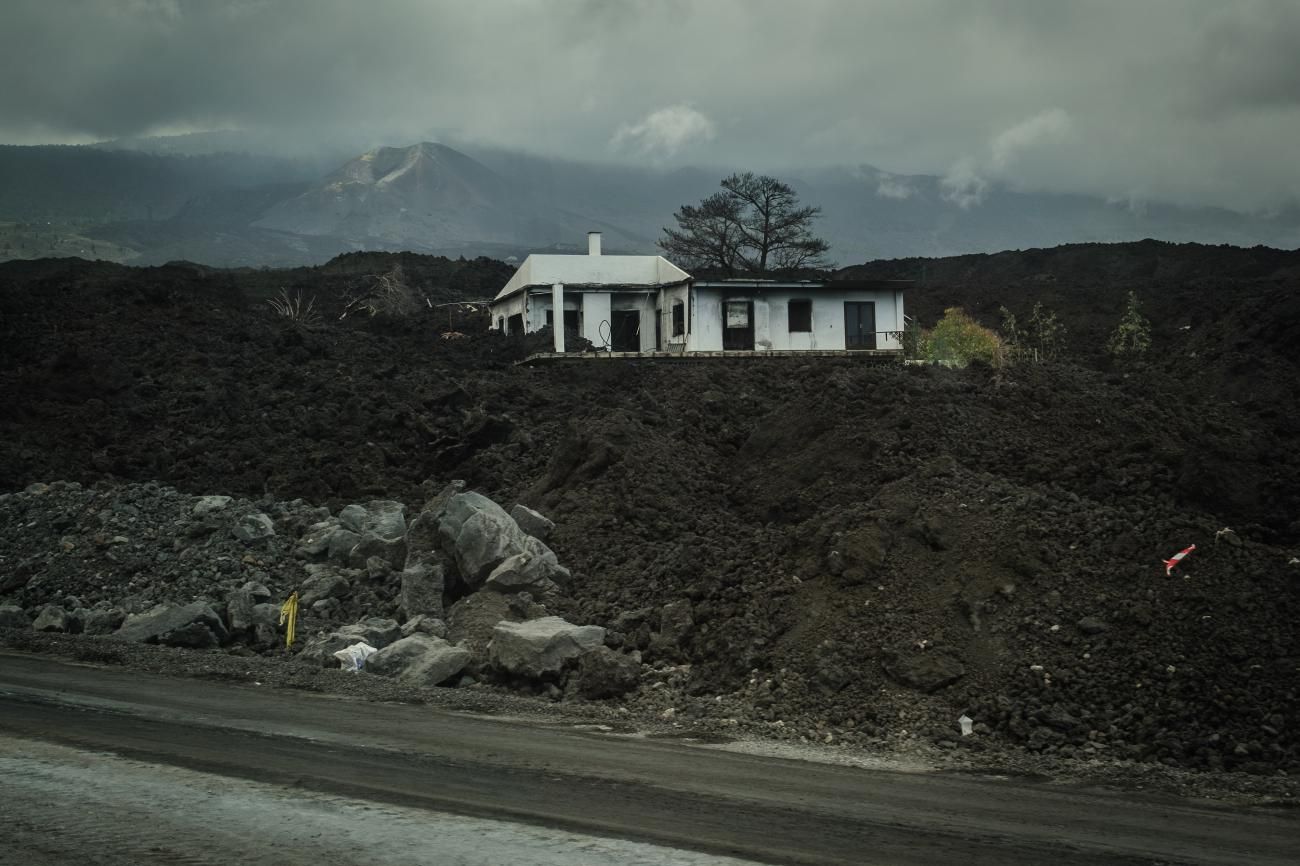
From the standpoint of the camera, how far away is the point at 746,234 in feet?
231

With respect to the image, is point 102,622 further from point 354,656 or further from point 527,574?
point 527,574

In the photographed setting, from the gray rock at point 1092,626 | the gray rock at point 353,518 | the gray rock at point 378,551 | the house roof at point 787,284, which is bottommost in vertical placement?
the gray rock at point 1092,626

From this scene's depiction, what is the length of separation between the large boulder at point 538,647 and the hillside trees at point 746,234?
185 ft

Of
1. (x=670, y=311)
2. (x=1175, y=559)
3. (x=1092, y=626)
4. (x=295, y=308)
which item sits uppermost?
(x=295, y=308)

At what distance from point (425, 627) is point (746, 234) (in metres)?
57.3

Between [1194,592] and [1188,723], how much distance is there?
1987mm

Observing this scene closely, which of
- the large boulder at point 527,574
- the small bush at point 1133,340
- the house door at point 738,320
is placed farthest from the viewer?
the house door at point 738,320

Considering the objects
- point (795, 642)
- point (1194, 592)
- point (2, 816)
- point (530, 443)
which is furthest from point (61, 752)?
point (530, 443)

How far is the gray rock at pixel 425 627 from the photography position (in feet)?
51.5

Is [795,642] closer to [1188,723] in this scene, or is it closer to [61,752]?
[1188,723]

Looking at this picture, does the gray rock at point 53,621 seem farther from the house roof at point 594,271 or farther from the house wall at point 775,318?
the house roof at point 594,271

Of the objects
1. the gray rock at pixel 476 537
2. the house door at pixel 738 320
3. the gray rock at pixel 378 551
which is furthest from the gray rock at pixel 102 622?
the house door at pixel 738 320

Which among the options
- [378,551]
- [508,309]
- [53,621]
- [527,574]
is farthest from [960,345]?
[508,309]

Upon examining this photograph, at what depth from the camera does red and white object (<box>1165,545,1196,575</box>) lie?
41.3 ft
